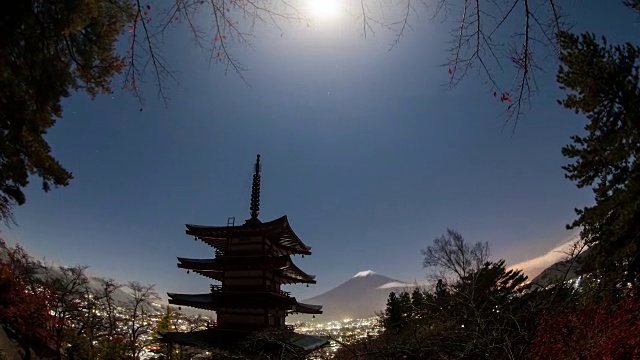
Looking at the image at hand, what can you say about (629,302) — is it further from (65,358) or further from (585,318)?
(65,358)

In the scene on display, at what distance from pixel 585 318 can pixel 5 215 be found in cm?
1291

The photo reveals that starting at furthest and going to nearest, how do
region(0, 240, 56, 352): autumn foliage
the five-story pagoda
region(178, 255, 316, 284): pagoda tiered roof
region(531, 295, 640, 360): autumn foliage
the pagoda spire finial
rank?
the pagoda spire finial → region(178, 255, 316, 284): pagoda tiered roof → the five-story pagoda → region(0, 240, 56, 352): autumn foliage → region(531, 295, 640, 360): autumn foliage

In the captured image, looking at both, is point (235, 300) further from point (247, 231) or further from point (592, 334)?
point (592, 334)

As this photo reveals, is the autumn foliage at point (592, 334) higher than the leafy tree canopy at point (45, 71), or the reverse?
the leafy tree canopy at point (45, 71)

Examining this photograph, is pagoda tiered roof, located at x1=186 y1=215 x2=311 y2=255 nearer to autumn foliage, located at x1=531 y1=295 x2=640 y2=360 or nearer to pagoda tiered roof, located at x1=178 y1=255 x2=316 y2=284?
pagoda tiered roof, located at x1=178 y1=255 x2=316 y2=284

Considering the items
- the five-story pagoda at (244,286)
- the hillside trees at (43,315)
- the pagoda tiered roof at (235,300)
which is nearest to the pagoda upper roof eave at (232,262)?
the five-story pagoda at (244,286)

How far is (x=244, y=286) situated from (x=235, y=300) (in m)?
0.85

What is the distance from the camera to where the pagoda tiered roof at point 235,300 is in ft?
51.9

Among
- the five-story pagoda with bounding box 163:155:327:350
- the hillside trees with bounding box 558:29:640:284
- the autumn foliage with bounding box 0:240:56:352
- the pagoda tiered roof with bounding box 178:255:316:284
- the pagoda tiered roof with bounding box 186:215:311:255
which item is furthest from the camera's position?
the pagoda tiered roof with bounding box 186:215:311:255

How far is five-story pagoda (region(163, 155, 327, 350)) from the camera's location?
1574 cm

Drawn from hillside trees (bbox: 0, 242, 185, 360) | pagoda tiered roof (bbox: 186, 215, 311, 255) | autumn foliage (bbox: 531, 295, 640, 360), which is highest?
pagoda tiered roof (bbox: 186, 215, 311, 255)

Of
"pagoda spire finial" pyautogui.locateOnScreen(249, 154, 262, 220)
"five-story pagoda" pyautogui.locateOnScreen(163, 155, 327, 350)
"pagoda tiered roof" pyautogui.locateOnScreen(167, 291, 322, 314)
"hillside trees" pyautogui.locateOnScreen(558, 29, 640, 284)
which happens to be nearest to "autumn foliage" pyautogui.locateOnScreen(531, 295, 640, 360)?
"hillside trees" pyautogui.locateOnScreen(558, 29, 640, 284)

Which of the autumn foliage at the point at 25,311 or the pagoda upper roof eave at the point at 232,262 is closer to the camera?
the autumn foliage at the point at 25,311

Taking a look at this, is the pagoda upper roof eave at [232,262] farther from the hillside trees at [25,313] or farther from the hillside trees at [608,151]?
the hillside trees at [608,151]
